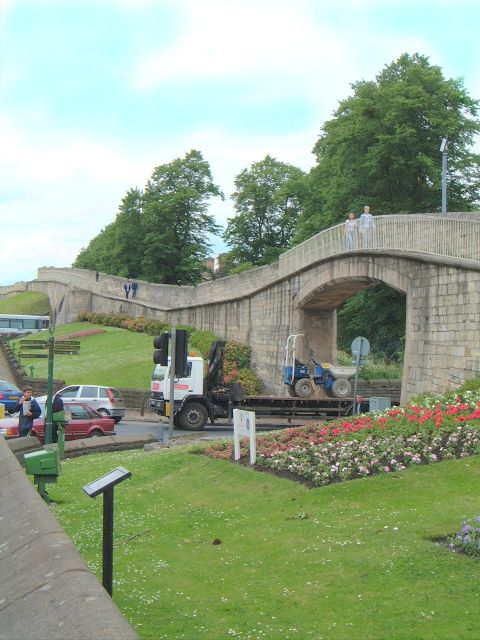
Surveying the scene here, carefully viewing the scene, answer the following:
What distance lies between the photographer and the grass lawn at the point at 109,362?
1426 inches

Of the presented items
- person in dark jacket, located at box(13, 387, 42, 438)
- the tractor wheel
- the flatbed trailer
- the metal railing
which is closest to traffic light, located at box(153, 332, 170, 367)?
person in dark jacket, located at box(13, 387, 42, 438)

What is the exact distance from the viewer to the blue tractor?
28938 millimetres

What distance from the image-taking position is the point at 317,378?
29391mm

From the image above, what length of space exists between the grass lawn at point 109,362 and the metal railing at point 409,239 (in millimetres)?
10922

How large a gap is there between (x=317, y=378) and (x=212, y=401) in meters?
4.67

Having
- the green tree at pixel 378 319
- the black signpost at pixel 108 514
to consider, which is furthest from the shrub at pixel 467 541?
the green tree at pixel 378 319

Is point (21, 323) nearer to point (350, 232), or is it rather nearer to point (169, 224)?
point (169, 224)

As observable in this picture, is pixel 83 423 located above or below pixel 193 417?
above

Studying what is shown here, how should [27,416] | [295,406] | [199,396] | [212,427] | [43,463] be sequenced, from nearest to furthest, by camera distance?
[43,463], [27,416], [295,406], [199,396], [212,427]

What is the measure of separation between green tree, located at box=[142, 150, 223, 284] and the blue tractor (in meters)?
30.0

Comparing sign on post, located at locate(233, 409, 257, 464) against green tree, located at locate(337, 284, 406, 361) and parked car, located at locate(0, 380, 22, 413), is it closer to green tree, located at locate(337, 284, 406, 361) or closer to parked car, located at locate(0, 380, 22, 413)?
parked car, located at locate(0, 380, 22, 413)

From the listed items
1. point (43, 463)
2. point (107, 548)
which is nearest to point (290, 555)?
point (107, 548)

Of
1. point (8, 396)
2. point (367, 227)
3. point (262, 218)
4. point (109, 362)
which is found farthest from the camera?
point (262, 218)

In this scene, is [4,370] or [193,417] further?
[4,370]
